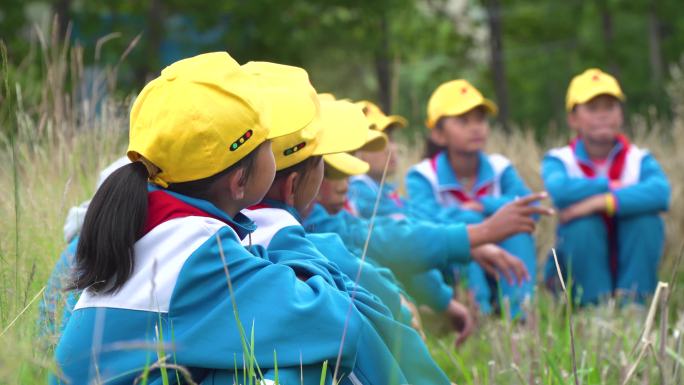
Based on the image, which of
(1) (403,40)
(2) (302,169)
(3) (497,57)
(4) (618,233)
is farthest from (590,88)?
(1) (403,40)

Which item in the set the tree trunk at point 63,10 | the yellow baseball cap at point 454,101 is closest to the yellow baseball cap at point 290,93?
the yellow baseball cap at point 454,101

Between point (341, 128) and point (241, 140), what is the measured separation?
80 cm

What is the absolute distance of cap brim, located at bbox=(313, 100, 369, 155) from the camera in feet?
9.14

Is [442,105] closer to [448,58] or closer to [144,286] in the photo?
[144,286]

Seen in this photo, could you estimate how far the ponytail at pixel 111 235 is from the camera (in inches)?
78.6

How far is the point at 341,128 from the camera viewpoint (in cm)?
291

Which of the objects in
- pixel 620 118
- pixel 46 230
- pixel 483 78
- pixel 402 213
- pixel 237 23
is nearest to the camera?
pixel 46 230

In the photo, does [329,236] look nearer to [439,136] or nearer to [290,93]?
[290,93]

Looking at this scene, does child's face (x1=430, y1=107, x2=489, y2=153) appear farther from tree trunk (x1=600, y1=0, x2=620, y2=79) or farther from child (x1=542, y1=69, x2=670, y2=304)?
tree trunk (x1=600, y1=0, x2=620, y2=79)

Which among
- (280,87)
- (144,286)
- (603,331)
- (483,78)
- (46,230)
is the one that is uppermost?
(280,87)

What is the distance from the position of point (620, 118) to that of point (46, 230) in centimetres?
402

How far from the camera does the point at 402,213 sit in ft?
14.1

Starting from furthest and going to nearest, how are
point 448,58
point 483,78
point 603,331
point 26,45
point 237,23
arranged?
point 483,78, point 448,58, point 237,23, point 26,45, point 603,331

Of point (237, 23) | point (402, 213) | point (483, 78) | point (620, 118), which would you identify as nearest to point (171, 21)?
point (237, 23)
